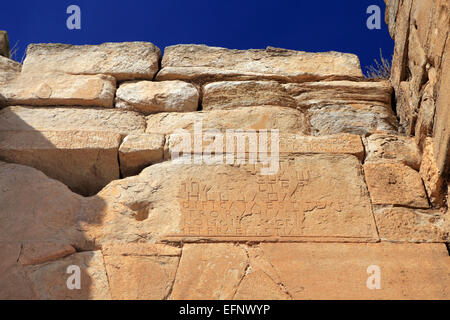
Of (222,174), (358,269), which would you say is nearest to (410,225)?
(358,269)

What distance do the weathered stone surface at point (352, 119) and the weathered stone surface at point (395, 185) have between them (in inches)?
16.3

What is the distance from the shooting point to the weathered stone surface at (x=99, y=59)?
4.43 m

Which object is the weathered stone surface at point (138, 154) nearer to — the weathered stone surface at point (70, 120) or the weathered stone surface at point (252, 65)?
the weathered stone surface at point (70, 120)

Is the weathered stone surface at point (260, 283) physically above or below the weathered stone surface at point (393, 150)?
below

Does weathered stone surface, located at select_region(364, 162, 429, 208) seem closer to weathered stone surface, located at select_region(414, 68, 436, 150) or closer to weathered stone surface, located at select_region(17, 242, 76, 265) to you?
weathered stone surface, located at select_region(414, 68, 436, 150)

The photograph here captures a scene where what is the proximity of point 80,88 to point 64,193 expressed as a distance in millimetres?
1118

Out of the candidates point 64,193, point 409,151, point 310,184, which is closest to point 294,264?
point 310,184

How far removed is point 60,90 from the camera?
4.19m

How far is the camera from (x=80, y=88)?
4.20 m

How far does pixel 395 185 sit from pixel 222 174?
124 centimetres

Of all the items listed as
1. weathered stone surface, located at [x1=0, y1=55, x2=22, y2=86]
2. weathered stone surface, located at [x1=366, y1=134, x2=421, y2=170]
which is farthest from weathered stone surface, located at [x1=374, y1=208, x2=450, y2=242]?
weathered stone surface, located at [x1=0, y1=55, x2=22, y2=86]

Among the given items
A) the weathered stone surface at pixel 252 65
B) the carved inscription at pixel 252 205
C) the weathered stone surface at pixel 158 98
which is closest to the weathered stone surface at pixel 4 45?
the weathered stone surface at pixel 158 98

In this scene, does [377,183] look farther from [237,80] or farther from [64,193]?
[64,193]
